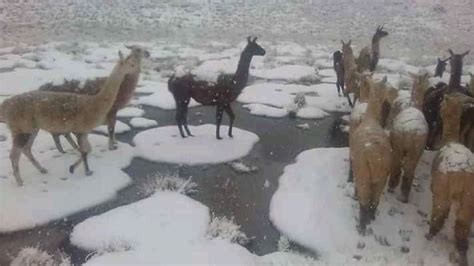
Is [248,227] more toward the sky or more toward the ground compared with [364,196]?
more toward the ground

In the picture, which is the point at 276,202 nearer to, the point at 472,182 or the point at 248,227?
the point at 248,227

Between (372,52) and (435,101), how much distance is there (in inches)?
177

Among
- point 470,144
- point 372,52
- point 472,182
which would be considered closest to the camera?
point 472,182

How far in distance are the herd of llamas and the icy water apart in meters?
0.83

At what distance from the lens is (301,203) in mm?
5723

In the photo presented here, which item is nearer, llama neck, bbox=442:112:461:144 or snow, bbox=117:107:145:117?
llama neck, bbox=442:112:461:144

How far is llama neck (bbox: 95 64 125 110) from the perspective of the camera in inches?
240

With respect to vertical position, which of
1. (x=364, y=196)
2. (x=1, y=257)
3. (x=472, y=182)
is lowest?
(x=1, y=257)

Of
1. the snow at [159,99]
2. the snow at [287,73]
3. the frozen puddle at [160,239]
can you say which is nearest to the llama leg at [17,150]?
the frozen puddle at [160,239]

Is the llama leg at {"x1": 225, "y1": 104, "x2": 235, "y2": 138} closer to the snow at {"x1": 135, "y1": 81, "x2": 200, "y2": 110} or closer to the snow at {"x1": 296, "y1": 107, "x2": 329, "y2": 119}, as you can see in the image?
the snow at {"x1": 296, "y1": 107, "x2": 329, "y2": 119}

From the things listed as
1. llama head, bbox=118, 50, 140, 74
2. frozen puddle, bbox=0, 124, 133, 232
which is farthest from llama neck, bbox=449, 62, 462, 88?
frozen puddle, bbox=0, 124, 133, 232

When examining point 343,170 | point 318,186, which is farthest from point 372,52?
point 318,186

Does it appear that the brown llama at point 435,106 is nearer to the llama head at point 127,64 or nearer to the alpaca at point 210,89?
the alpaca at point 210,89

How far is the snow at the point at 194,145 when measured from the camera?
7160 millimetres
